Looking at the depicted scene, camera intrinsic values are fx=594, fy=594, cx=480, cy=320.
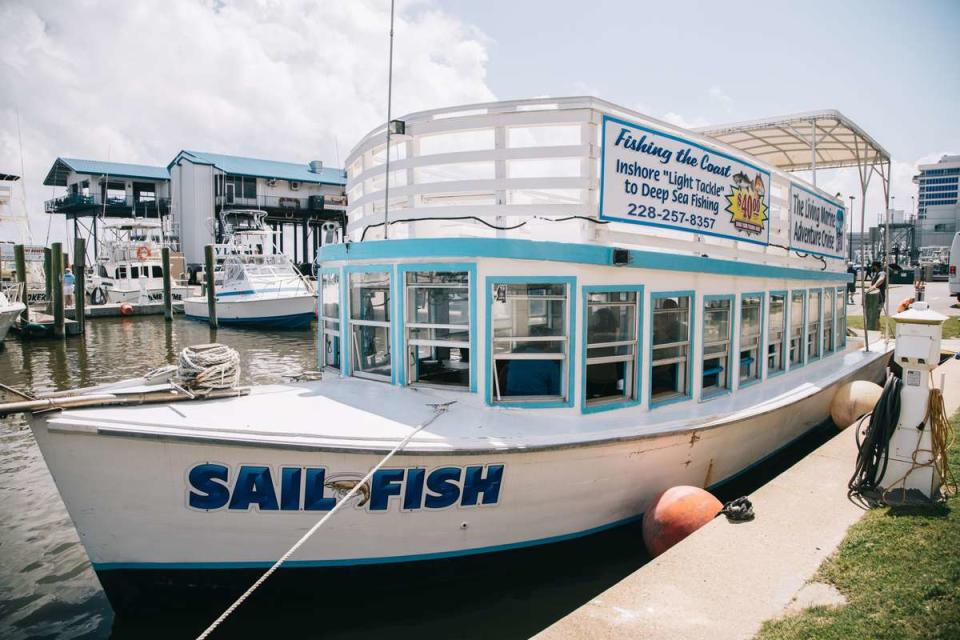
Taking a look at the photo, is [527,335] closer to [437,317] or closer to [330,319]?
[437,317]

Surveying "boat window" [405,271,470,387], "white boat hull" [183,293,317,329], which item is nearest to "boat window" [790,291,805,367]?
"boat window" [405,271,470,387]

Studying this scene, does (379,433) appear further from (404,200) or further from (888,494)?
(888,494)

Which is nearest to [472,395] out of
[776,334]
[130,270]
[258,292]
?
[776,334]

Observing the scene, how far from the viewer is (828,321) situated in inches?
415

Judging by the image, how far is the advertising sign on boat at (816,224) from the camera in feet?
28.2

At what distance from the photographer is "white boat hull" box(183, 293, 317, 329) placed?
28891 mm

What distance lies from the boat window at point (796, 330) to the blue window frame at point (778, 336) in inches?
17.4

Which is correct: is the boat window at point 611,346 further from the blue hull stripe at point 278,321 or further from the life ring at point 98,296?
the life ring at point 98,296

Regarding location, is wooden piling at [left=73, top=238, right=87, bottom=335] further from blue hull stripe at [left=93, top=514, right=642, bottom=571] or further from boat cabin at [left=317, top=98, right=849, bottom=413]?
blue hull stripe at [left=93, top=514, right=642, bottom=571]

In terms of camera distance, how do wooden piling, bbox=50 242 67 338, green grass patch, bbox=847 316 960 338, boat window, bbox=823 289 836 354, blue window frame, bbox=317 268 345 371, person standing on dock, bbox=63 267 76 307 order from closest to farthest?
1. blue window frame, bbox=317 268 345 371
2. boat window, bbox=823 289 836 354
3. green grass patch, bbox=847 316 960 338
4. wooden piling, bbox=50 242 67 338
5. person standing on dock, bbox=63 267 76 307

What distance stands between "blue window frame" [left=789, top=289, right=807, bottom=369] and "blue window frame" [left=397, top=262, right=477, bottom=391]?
5620mm

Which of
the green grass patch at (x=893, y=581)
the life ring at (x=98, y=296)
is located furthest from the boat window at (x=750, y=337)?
the life ring at (x=98, y=296)

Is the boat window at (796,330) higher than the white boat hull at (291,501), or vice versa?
the boat window at (796,330)

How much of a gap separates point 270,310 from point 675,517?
26.6 metres
